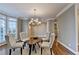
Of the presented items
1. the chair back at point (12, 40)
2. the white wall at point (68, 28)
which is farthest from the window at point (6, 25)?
the white wall at point (68, 28)

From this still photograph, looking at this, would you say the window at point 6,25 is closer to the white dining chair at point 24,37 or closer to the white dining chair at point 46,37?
the white dining chair at point 24,37

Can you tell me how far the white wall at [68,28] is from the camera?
379 centimetres

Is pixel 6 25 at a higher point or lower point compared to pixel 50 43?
higher

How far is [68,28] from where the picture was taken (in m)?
4.15

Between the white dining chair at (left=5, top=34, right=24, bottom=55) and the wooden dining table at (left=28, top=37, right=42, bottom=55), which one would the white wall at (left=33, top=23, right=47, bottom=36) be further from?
the white dining chair at (left=5, top=34, right=24, bottom=55)

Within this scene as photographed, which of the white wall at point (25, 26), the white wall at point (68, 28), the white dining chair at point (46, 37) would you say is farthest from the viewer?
the white wall at point (68, 28)

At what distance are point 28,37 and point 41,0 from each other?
2764mm

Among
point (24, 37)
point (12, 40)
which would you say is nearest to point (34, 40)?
point (24, 37)

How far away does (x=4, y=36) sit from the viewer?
129 inches

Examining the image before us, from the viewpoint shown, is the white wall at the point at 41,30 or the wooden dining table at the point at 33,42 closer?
the white wall at the point at 41,30

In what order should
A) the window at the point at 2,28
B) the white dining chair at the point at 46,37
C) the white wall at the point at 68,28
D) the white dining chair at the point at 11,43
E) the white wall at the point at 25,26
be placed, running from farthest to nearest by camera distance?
the white wall at the point at 68,28
the white dining chair at the point at 46,37
the white wall at the point at 25,26
the white dining chair at the point at 11,43
the window at the point at 2,28

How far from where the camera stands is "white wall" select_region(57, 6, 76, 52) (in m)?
3.79

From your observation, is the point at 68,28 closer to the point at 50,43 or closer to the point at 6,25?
the point at 50,43

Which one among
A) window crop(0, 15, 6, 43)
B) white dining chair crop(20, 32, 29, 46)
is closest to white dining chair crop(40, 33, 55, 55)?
white dining chair crop(20, 32, 29, 46)
